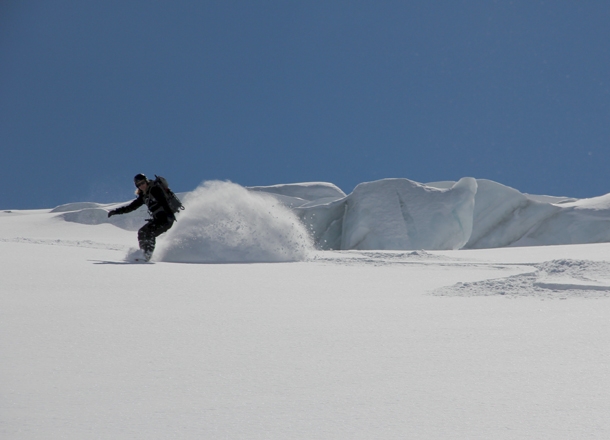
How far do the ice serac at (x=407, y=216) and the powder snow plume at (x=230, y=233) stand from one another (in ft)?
23.2

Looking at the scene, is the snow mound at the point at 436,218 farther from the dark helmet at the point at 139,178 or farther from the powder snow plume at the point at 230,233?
the dark helmet at the point at 139,178

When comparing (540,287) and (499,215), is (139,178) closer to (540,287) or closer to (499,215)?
(540,287)

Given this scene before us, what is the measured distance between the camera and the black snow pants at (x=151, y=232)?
6.57 metres

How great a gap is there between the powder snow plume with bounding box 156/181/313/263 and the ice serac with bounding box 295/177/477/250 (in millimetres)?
7064

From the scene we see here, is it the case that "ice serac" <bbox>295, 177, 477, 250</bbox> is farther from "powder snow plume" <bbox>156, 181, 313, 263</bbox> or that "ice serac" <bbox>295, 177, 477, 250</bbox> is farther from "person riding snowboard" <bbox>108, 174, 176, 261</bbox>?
"person riding snowboard" <bbox>108, 174, 176, 261</bbox>

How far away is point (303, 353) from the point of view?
2.10 metres

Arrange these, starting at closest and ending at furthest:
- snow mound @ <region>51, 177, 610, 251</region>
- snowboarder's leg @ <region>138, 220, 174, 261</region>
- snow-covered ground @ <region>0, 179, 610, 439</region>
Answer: snow-covered ground @ <region>0, 179, 610, 439</region> → snowboarder's leg @ <region>138, 220, 174, 261</region> → snow mound @ <region>51, 177, 610, 251</region>

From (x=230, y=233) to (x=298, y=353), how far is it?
520 centimetres

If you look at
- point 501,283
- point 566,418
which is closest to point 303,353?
point 566,418

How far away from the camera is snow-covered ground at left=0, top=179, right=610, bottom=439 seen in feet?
4.60

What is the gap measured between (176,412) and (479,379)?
2.90ft

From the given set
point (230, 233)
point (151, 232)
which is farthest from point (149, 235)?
point (230, 233)

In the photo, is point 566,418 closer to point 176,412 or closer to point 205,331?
point 176,412

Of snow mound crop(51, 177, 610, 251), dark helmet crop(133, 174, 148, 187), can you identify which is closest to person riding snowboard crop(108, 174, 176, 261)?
dark helmet crop(133, 174, 148, 187)
